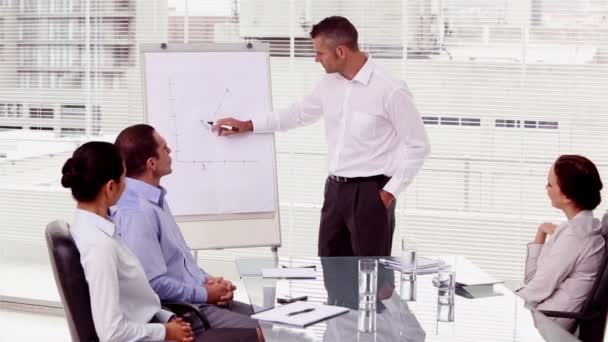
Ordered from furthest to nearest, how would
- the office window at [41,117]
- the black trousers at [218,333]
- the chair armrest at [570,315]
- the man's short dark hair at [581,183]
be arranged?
the office window at [41,117] < the man's short dark hair at [581,183] < the chair armrest at [570,315] < the black trousers at [218,333]

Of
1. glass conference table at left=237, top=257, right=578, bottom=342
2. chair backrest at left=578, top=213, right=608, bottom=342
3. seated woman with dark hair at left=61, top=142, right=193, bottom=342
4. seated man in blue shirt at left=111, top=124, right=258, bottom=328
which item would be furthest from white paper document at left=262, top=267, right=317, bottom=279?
chair backrest at left=578, top=213, right=608, bottom=342

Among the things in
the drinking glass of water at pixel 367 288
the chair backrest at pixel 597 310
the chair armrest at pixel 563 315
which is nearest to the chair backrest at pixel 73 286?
the drinking glass of water at pixel 367 288

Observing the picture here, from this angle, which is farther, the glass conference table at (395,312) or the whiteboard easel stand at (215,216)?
the whiteboard easel stand at (215,216)

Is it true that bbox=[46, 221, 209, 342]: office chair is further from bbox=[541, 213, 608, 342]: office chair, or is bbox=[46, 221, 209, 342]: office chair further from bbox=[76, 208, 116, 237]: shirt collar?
bbox=[541, 213, 608, 342]: office chair

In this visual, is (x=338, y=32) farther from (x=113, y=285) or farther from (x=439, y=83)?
(x=113, y=285)

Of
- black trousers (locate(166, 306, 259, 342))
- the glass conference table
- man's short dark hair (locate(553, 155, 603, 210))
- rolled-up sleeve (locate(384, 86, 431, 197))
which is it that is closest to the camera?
the glass conference table

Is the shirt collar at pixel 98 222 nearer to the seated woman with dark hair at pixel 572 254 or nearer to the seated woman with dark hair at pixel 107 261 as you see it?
the seated woman with dark hair at pixel 107 261

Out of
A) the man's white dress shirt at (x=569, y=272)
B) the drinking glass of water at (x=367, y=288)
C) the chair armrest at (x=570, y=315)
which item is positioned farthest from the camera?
the man's white dress shirt at (x=569, y=272)

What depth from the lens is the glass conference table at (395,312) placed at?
2.71 meters

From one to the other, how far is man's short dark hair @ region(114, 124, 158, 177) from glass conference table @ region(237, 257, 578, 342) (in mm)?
588

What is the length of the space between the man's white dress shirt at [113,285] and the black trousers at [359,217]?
1637mm

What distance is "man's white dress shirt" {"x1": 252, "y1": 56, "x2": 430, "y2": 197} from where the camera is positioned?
4.41m

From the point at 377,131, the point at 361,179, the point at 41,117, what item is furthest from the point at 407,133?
the point at 41,117

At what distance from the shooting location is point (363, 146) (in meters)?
4.44
